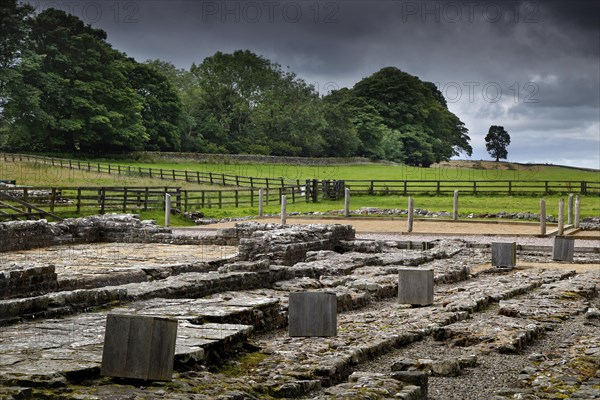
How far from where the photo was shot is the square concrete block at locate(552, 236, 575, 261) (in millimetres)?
23531

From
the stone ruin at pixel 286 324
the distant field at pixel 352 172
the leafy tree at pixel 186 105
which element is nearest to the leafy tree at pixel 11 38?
the distant field at pixel 352 172

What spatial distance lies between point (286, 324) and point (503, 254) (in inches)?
399

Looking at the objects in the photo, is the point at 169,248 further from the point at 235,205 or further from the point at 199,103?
the point at 199,103

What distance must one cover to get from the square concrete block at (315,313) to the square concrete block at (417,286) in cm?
353

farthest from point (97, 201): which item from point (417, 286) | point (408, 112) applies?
point (408, 112)

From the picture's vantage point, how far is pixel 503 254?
21.9 m

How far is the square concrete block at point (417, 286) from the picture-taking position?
15.1m

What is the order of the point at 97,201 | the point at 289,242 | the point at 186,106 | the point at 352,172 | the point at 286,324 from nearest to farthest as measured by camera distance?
the point at 286,324
the point at 289,242
the point at 97,201
the point at 352,172
the point at 186,106

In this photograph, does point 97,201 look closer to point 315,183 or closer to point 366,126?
point 315,183

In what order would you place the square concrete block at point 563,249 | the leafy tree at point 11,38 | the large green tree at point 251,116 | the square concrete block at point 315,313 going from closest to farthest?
1. the square concrete block at point 315,313
2. the square concrete block at point 563,249
3. the leafy tree at point 11,38
4. the large green tree at point 251,116

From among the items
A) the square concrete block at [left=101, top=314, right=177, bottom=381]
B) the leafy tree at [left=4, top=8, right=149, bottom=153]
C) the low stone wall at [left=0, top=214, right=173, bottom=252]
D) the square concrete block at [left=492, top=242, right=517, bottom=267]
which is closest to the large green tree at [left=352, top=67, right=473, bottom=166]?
the leafy tree at [left=4, top=8, right=149, bottom=153]

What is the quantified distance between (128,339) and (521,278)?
502 inches

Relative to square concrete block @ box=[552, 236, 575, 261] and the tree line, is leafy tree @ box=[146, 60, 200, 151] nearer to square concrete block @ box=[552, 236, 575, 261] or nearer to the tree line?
the tree line

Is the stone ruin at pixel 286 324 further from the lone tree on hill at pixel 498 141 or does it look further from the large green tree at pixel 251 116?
the lone tree on hill at pixel 498 141
